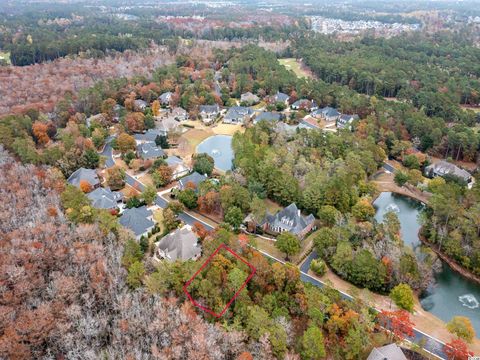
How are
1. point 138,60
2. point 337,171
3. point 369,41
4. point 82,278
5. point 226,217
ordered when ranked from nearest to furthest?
point 82,278 → point 226,217 → point 337,171 → point 138,60 → point 369,41

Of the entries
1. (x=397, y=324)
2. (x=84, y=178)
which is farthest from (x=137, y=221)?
(x=397, y=324)

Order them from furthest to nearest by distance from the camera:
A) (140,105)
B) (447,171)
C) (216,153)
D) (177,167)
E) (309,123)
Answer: (140,105)
(309,123)
(216,153)
(177,167)
(447,171)

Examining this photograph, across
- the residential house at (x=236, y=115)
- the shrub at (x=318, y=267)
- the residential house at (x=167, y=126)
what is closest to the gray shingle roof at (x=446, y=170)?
the shrub at (x=318, y=267)

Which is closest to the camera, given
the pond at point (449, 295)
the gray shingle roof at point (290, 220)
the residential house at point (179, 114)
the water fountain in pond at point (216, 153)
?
the pond at point (449, 295)

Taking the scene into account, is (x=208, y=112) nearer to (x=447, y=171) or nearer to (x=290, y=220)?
(x=290, y=220)

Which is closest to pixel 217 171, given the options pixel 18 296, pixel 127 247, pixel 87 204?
pixel 87 204

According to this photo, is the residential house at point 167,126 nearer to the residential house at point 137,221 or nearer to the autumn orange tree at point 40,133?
the autumn orange tree at point 40,133

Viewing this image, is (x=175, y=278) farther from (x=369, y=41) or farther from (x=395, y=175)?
(x=369, y=41)
